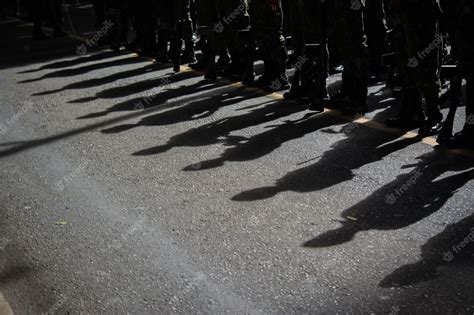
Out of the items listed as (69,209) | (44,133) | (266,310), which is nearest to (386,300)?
(266,310)

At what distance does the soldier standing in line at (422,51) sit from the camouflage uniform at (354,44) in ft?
2.21

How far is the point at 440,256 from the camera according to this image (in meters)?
4.37

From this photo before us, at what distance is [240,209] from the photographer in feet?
17.4

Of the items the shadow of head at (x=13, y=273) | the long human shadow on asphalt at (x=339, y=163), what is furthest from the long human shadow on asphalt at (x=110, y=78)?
the shadow of head at (x=13, y=273)

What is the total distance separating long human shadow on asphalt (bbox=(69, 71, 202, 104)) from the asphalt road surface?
0.90 meters

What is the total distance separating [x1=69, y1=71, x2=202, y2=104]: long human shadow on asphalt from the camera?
32.0ft

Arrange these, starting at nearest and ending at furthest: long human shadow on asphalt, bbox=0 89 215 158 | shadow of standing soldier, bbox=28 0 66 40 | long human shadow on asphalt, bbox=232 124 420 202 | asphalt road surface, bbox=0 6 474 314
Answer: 1. asphalt road surface, bbox=0 6 474 314
2. long human shadow on asphalt, bbox=232 124 420 202
3. long human shadow on asphalt, bbox=0 89 215 158
4. shadow of standing soldier, bbox=28 0 66 40

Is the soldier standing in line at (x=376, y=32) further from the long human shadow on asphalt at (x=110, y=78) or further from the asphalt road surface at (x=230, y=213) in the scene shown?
the long human shadow on asphalt at (x=110, y=78)

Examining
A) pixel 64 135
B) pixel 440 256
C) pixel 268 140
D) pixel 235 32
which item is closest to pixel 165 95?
pixel 235 32

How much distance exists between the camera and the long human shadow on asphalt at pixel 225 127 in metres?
7.11

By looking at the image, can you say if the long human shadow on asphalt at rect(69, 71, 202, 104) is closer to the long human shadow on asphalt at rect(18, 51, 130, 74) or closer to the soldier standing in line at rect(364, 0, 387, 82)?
the soldier standing in line at rect(364, 0, 387, 82)

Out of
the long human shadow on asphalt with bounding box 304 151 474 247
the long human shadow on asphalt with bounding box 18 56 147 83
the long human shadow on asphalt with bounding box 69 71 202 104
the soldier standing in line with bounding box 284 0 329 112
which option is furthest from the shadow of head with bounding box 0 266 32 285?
the long human shadow on asphalt with bounding box 18 56 147 83

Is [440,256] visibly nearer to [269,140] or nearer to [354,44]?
[269,140]

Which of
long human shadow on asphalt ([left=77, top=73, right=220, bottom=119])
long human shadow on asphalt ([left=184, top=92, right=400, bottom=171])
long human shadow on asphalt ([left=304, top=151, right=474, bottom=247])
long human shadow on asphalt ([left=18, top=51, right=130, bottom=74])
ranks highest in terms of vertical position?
long human shadow on asphalt ([left=18, top=51, right=130, bottom=74])
